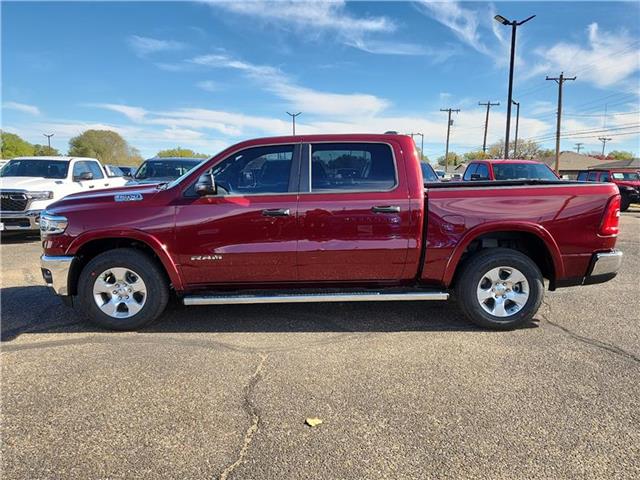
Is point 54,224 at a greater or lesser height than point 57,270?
greater

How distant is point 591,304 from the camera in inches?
200

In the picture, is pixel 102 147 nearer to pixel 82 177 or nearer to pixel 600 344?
pixel 82 177

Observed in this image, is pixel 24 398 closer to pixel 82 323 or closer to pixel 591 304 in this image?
pixel 82 323

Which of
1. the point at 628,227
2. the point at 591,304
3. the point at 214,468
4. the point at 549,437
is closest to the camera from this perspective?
the point at 214,468

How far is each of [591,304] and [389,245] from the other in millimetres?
2760

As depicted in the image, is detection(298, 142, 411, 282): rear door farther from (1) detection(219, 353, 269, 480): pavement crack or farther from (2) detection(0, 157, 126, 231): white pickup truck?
(2) detection(0, 157, 126, 231): white pickup truck

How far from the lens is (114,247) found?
438cm

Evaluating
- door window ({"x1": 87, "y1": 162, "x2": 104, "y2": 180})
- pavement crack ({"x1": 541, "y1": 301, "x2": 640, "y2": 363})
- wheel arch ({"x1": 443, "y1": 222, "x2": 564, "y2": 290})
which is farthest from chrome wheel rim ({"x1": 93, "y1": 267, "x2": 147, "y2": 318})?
door window ({"x1": 87, "y1": 162, "x2": 104, "y2": 180})

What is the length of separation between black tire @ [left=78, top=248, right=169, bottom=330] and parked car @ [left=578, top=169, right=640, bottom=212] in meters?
19.1

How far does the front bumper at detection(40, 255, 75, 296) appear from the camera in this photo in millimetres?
4160

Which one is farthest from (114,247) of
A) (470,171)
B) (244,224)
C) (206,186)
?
(470,171)

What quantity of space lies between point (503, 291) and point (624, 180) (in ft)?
65.1

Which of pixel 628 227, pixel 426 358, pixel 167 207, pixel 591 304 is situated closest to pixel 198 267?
pixel 167 207

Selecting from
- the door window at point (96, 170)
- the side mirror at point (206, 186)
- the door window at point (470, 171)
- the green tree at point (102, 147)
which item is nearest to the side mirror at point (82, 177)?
the door window at point (96, 170)
